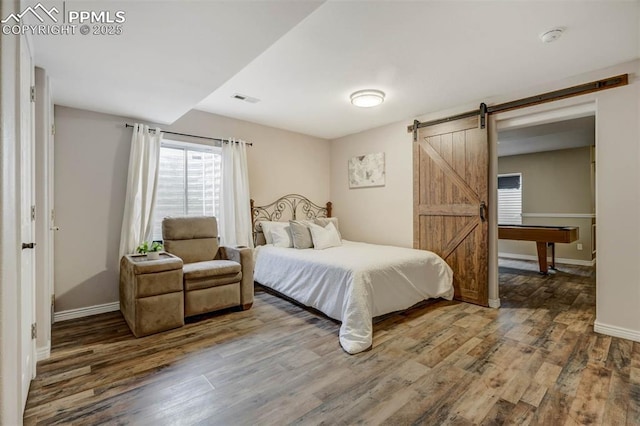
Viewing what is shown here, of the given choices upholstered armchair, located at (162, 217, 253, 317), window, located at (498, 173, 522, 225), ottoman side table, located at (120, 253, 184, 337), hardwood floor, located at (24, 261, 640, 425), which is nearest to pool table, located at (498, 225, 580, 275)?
window, located at (498, 173, 522, 225)

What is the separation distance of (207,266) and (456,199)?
10.1 feet

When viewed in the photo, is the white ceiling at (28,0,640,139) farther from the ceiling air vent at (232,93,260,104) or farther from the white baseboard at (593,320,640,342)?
the white baseboard at (593,320,640,342)

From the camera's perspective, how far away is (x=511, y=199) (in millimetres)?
6723

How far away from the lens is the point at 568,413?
163cm

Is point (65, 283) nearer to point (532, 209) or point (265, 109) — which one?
point (265, 109)

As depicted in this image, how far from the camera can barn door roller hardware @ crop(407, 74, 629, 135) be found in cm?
259

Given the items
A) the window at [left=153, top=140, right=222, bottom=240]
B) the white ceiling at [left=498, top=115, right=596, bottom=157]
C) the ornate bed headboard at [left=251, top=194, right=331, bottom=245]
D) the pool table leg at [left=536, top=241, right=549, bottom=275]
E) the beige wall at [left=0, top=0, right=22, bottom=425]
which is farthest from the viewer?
the pool table leg at [left=536, top=241, right=549, bottom=275]

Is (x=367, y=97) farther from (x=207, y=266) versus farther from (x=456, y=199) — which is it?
(x=207, y=266)

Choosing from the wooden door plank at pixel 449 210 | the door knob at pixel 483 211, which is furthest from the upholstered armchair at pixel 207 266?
the door knob at pixel 483 211

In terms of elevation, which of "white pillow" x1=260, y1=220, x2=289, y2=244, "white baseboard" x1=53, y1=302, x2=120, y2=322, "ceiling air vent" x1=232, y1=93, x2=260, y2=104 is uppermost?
"ceiling air vent" x1=232, y1=93, x2=260, y2=104

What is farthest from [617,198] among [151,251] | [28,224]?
[28,224]

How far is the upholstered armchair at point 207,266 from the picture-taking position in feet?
9.70

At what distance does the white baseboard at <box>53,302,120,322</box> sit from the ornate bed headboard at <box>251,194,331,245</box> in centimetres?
188

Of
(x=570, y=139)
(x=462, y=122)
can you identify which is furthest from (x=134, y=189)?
(x=570, y=139)
